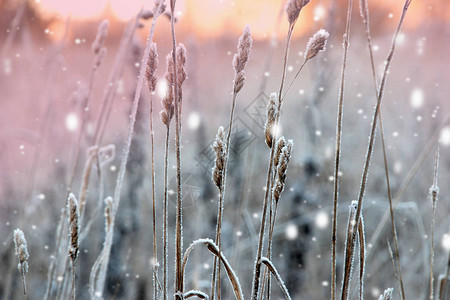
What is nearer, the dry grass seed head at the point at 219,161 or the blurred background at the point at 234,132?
the dry grass seed head at the point at 219,161

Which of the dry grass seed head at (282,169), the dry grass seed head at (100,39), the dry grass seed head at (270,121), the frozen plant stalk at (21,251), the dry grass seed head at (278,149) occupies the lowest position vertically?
the frozen plant stalk at (21,251)

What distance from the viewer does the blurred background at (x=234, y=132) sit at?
141 centimetres

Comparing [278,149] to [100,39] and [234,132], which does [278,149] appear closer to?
[100,39]

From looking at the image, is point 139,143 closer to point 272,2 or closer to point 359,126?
point 272,2

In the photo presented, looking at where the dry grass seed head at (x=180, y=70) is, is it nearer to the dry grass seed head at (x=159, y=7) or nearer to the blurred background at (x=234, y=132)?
the dry grass seed head at (x=159, y=7)

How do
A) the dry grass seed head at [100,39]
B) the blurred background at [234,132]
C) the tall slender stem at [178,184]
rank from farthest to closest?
the blurred background at [234,132]
the dry grass seed head at [100,39]
the tall slender stem at [178,184]

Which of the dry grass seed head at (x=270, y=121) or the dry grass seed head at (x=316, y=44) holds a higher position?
the dry grass seed head at (x=316, y=44)

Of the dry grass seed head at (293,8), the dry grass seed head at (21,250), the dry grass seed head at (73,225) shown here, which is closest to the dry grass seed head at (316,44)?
the dry grass seed head at (293,8)

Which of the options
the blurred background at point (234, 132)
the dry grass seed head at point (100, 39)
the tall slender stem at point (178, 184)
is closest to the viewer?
the tall slender stem at point (178, 184)

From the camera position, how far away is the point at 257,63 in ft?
6.20

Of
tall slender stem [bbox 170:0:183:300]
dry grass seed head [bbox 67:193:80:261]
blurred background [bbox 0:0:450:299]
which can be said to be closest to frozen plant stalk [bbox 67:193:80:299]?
dry grass seed head [bbox 67:193:80:261]

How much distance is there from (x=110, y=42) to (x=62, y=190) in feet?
2.21

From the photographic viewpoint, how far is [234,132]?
1416 millimetres

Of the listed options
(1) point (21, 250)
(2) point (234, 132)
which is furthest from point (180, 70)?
(2) point (234, 132)
